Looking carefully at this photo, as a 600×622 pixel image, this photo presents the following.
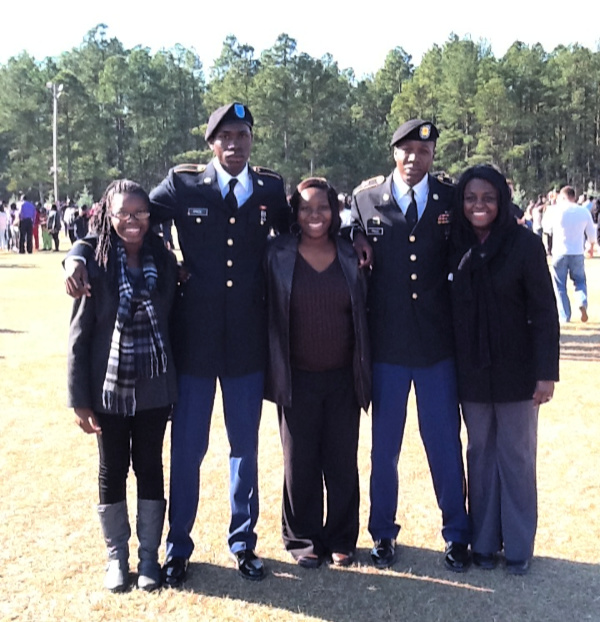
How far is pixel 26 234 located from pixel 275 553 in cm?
2158

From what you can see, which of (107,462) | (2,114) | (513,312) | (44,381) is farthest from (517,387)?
(2,114)

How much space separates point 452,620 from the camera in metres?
3.27

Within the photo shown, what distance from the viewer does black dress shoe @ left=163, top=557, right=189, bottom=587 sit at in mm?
3561

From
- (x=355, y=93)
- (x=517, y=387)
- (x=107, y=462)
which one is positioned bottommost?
(x=107, y=462)

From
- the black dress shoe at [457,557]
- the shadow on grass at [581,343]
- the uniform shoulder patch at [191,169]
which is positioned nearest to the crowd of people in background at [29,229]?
the shadow on grass at [581,343]

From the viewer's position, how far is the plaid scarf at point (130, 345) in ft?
10.7

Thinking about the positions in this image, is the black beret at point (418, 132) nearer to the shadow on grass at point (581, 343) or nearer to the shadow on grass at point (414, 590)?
the shadow on grass at point (414, 590)

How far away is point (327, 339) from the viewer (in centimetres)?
358

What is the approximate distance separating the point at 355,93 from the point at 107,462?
6785cm

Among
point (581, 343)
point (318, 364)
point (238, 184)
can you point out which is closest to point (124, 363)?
point (318, 364)

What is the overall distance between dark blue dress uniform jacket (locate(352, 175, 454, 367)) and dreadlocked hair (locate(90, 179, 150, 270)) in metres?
1.14

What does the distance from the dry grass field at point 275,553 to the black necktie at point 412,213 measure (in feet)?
5.55

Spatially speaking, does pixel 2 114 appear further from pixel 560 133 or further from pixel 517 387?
pixel 517 387

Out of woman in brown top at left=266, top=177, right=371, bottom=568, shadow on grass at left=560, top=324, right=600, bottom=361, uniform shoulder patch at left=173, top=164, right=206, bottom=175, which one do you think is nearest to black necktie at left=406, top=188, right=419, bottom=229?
woman in brown top at left=266, top=177, right=371, bottom=568
